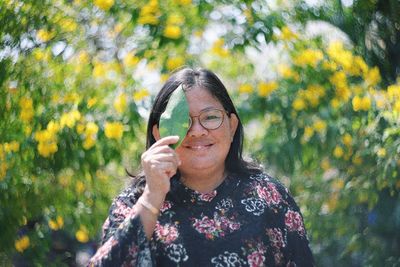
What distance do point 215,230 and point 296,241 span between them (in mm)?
249

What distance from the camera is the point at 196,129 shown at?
2217 millimetres

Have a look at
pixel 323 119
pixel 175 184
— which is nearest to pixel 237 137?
pixel 175 184

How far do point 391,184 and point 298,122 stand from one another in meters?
0.60

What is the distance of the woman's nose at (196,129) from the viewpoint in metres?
2.21

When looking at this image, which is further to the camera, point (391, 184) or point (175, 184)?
point (391, 184)

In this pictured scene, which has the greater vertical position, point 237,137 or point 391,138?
point 237,137

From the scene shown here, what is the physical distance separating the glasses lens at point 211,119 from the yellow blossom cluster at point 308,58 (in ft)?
4.57

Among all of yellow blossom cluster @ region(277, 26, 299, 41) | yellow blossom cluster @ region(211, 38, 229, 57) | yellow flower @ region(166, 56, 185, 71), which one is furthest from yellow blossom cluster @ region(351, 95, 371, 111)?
yellow flower @ region(166, 56, 185, 71)

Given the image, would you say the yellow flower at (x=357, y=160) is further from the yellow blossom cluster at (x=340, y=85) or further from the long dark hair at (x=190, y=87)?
the long dark hair at (x=190, y=87)

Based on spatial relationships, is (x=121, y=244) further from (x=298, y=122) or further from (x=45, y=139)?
(x=298, y=122)

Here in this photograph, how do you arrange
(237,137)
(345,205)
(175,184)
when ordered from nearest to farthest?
(175,184)
(237,137)
(345,205)

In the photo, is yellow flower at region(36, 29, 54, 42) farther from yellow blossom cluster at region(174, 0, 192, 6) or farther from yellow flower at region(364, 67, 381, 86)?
yellow flower at region(364, 67, 381, 86)

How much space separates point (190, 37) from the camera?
3.46m

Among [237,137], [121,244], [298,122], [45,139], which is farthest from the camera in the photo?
[298,122]
